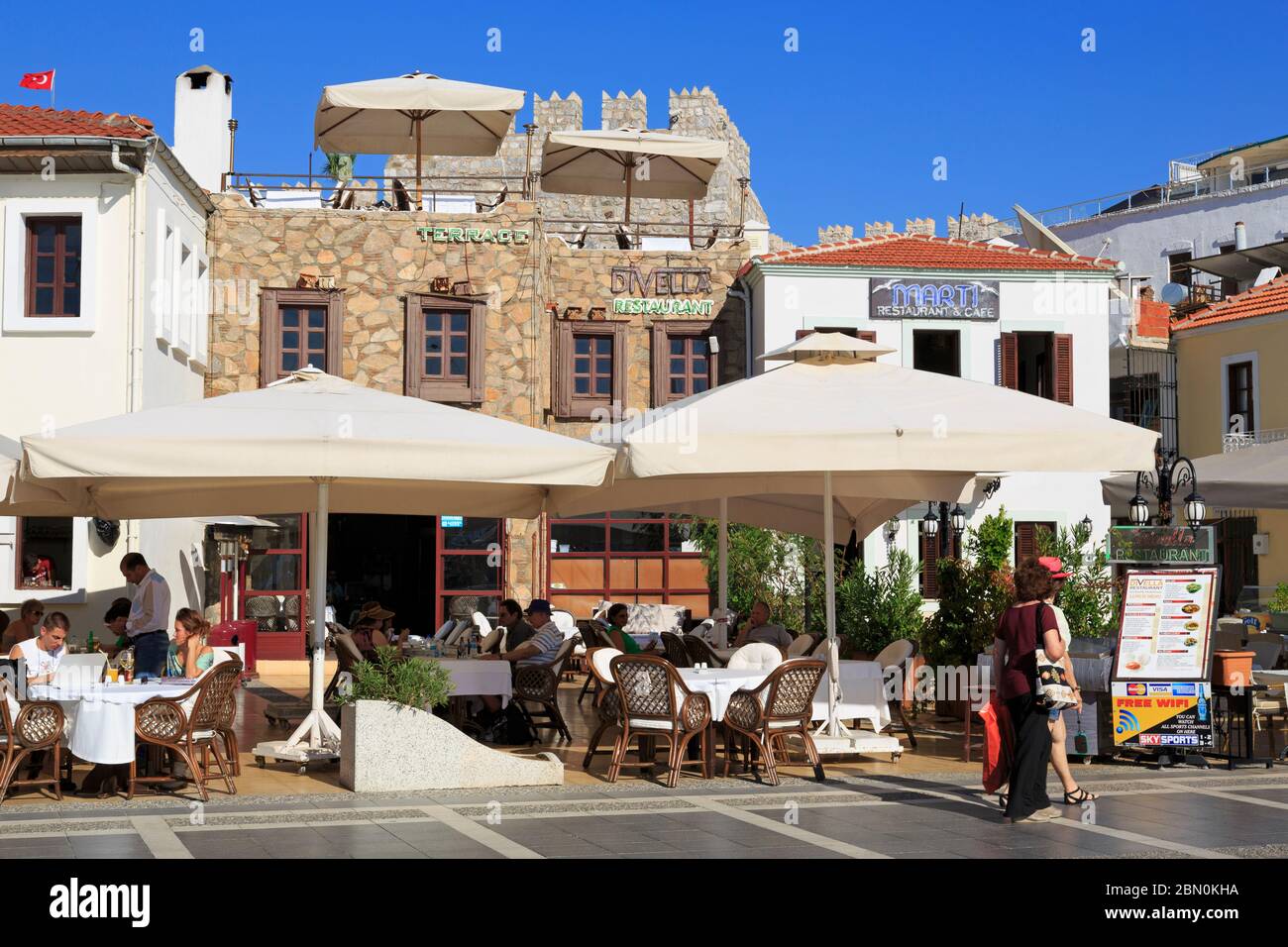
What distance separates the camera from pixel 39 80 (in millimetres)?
21969

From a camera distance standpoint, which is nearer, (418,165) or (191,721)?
(191,721)

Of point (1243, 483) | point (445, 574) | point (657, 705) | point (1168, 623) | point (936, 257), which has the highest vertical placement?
point (936, 257)

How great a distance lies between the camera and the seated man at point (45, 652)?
10336 millimetres

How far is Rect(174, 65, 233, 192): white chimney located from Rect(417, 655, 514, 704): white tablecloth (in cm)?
1388

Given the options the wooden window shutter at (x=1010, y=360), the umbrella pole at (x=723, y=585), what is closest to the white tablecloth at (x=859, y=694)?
the umbrella pole at (x=723, y=585)

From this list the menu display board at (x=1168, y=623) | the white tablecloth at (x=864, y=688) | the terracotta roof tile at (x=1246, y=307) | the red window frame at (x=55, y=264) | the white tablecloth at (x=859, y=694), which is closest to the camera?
the menu display board at (x=1168, y=623)

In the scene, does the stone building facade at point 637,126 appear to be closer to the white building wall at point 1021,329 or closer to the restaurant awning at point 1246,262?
the restaurant awning at point 1246,262

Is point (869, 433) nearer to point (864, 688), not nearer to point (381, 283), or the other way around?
point (864, 688)

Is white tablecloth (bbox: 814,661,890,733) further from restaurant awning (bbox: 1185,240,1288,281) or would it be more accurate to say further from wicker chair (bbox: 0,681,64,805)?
restaurant awning (bbox: 1185,240,1288,281)

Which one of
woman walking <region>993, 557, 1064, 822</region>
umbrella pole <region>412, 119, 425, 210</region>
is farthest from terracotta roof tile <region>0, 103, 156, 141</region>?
woman walking <region>993, 557, 1064, 822</region>

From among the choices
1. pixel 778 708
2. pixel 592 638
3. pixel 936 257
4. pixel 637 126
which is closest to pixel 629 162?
pixel 936 257

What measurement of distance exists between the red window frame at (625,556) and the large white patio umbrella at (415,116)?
579cm

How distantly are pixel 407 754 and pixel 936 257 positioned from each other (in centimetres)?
1859

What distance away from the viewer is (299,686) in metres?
19.1
